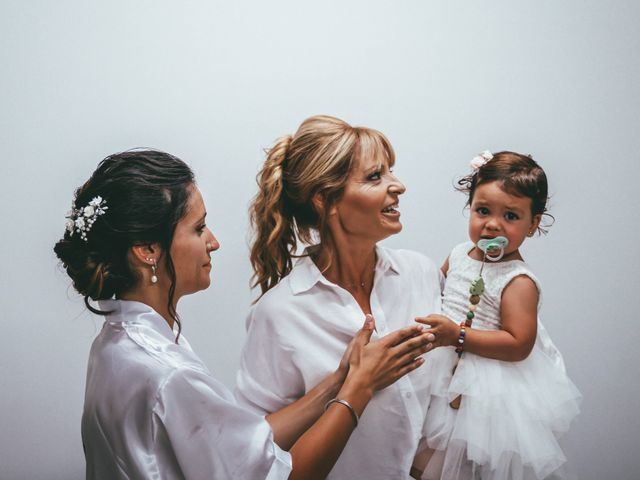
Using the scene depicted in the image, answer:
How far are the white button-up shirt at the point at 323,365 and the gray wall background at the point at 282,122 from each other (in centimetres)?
99

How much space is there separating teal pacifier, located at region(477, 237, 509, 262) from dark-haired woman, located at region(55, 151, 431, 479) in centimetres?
37

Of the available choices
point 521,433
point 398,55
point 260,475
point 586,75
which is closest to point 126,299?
point 260,475

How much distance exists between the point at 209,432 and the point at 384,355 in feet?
1.70

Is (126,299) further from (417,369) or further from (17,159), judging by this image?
(17,159)

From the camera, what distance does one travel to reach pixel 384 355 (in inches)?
70.6

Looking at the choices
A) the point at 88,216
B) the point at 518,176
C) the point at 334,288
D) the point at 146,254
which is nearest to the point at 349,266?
the point at 334,288

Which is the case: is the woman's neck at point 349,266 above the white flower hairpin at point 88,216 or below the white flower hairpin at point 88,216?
below

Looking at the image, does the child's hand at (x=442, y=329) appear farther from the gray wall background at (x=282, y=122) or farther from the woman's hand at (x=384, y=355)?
the gray wall background at (x=282, y=122)

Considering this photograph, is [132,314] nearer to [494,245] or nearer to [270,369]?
[270,369]

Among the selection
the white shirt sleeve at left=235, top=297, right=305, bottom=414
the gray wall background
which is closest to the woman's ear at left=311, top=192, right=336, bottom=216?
the white shirt sleeve at left=235, top=297, right=305, bottom=414

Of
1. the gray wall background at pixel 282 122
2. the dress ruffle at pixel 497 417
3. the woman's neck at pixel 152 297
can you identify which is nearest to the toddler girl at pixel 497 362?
the dress ruffle at pixel 497 417

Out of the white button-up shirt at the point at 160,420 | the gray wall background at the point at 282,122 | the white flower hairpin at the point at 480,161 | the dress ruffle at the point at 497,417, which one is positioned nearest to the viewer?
the white button-up shirt at the point at 160,420

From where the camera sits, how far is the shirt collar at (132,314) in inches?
62.1

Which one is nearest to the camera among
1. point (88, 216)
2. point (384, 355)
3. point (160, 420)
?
point (160, 420)
